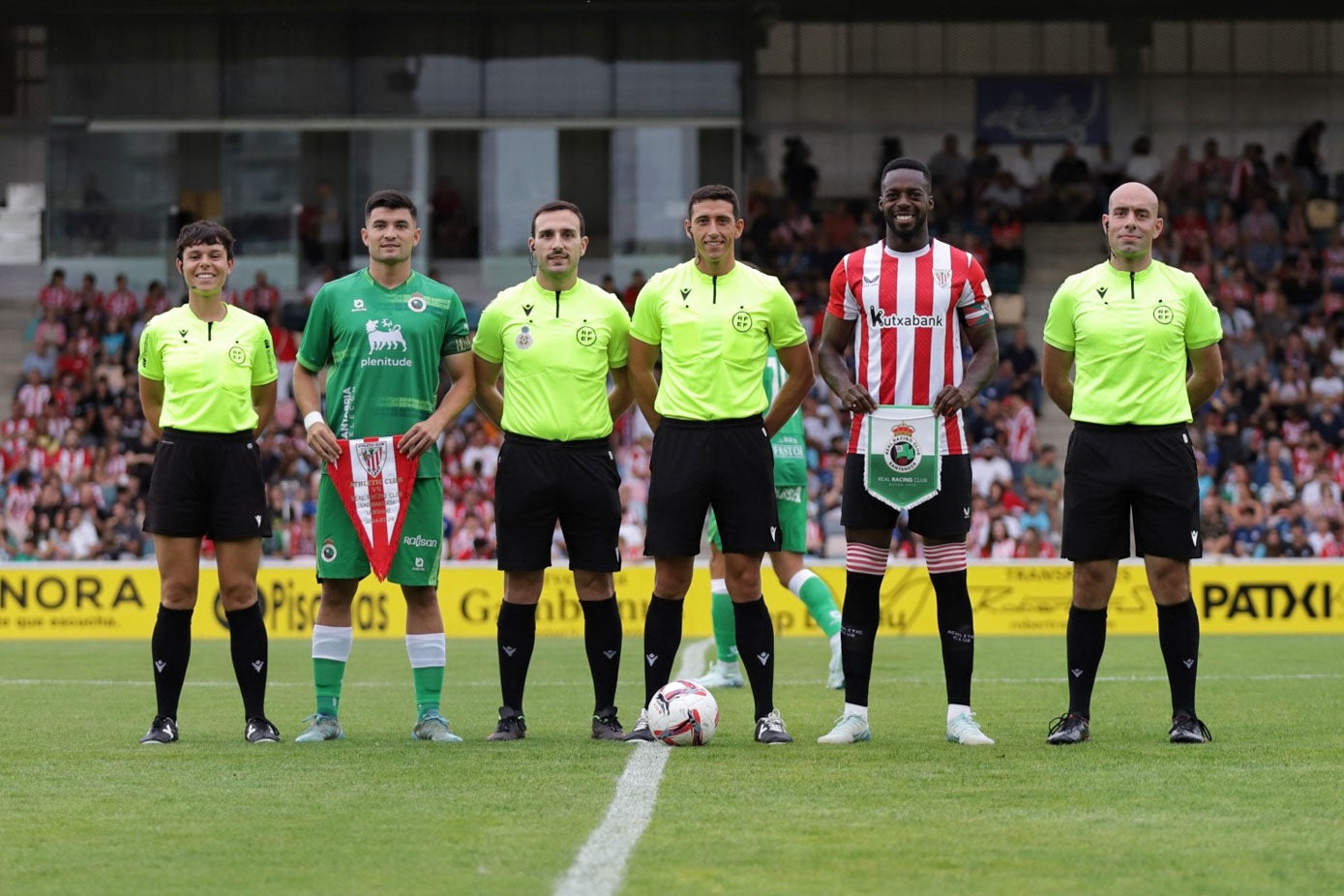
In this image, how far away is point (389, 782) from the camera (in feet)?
22.9

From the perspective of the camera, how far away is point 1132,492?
8273 mm

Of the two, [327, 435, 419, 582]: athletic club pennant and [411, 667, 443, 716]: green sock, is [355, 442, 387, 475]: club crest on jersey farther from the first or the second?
[411, 667, 443, 716]: green sock

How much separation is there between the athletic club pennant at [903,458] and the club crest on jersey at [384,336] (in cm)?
199

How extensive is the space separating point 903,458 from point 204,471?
2.92 meters

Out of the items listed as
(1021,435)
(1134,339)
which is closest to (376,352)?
(1134,339)

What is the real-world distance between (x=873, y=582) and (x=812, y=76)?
24884mm

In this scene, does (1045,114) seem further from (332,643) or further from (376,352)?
(332,643)

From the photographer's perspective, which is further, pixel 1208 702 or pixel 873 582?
pixel 1208 702

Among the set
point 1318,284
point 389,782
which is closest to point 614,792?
point 389,782

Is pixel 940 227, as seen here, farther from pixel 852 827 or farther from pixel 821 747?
pixel 852 827

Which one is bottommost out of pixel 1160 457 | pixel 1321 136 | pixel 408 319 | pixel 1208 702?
pixel 1208 702

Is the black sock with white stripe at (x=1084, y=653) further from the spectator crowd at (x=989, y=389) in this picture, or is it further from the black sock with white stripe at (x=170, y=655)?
the spectator crowd at (x=989, y=389)

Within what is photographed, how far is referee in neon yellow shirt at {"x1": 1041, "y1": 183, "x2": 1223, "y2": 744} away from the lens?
8.23 meters

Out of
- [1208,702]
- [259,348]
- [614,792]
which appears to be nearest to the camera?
[614,792]
